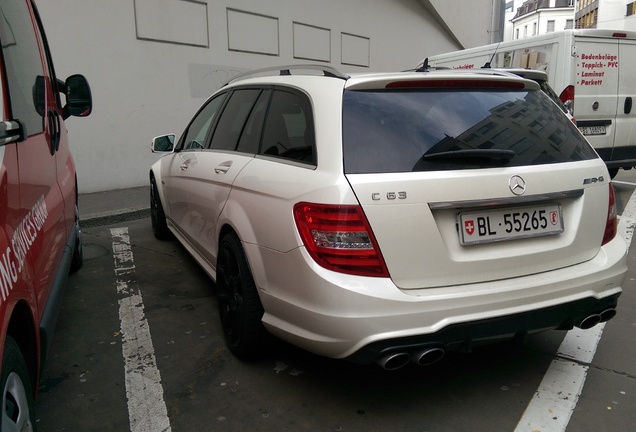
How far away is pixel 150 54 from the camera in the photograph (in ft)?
27.0

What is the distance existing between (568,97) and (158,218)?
5359mm

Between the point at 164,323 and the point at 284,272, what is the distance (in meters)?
1.58

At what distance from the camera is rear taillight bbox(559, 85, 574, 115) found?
6.83m

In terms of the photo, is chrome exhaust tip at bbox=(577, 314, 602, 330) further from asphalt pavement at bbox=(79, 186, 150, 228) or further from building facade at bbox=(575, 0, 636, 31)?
building facade at bbox=(575, 0, 636, 31)

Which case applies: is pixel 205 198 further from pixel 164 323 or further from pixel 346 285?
pixel 346 285

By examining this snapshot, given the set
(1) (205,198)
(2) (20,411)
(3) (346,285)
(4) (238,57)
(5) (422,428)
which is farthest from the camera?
(4) (238,57)

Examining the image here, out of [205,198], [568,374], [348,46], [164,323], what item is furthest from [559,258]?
[348,46]

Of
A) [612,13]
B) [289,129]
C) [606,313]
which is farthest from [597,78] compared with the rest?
[612,13]

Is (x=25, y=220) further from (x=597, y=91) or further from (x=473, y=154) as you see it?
(x=597, y=91)

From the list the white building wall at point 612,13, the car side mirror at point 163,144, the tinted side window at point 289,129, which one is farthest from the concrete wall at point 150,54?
the white building wall at point 612,13

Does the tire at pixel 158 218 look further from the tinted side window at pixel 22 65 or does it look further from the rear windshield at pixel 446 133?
the rear windshield at pixel 446 133

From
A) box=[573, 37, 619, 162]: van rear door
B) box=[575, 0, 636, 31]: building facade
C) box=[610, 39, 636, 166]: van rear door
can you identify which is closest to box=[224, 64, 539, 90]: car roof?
box=[573, 37, 619, 162]: van rear door

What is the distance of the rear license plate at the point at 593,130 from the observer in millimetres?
7061

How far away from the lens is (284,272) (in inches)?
96.3
